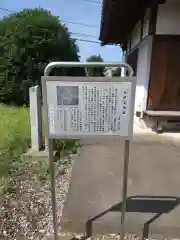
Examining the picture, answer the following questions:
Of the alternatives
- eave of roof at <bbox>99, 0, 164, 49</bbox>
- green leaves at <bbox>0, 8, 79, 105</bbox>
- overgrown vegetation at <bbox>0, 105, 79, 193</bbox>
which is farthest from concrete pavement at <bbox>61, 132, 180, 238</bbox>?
green leaves at <bbox>0, 8, 79, 105</bbox>

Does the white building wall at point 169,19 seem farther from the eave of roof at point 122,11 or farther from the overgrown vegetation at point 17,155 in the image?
the overgrown vegetation at point 17,155

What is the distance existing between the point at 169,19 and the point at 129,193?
3893 mm

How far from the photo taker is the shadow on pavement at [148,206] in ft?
7.77

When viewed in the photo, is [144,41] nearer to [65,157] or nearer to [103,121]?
[65,157]

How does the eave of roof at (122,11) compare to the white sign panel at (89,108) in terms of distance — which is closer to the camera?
the white sign panel at (89,108)

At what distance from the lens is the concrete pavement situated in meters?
2.29

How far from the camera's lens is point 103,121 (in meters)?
1.88

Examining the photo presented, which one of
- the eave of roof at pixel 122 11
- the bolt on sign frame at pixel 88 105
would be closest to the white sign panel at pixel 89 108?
the bolt on sign frame at pixel 88 105

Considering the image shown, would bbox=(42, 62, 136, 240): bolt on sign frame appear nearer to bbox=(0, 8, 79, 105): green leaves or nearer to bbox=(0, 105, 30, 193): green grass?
bbox=(0, 105, 30, 193): green grass

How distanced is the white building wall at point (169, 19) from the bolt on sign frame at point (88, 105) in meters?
3.94

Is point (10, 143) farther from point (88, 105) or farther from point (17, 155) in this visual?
point (88, 105)

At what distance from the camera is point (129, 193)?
285 cm

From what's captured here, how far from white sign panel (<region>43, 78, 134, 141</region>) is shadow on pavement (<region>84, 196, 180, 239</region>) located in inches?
37.0

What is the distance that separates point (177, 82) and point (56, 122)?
421 cm
